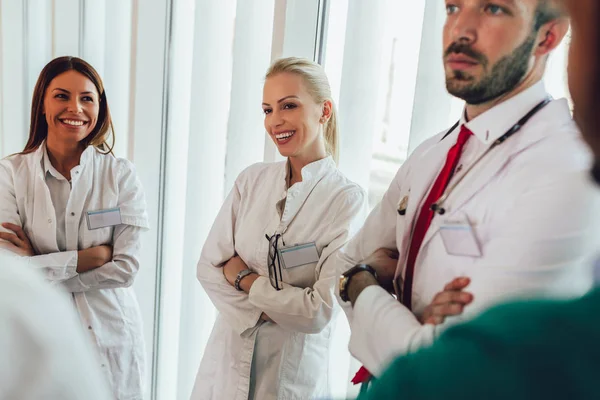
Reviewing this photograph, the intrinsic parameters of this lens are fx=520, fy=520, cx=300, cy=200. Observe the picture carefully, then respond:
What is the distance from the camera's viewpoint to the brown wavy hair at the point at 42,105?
2.43 meters

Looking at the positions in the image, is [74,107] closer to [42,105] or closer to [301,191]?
[42,105]

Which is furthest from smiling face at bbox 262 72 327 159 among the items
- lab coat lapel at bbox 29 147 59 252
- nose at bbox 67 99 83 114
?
lab coat lapel at bbox 29 147 59 252

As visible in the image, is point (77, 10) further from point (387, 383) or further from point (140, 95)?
point (387, 383)

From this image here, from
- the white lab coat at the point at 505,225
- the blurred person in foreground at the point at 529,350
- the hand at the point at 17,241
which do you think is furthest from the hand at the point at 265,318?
the blurred person in foreground at the point at 529,350

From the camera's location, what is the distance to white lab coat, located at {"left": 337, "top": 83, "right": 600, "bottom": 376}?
3.01ft

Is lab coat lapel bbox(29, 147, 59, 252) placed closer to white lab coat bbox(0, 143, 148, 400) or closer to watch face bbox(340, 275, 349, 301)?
white lab coat bbox(0, 143, 148, 400)

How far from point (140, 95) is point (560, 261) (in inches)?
96.2

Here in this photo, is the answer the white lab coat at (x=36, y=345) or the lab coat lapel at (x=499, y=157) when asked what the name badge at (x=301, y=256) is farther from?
the white lab coat at (x=36, y=345)

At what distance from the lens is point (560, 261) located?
0.92 metres

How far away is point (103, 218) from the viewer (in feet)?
7.72

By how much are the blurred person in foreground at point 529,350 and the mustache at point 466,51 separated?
596 millimetres

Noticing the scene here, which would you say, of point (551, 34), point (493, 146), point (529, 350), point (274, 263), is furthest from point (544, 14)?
point (274, 263)

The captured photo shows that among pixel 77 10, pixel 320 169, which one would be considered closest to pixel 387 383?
pixel 320 169

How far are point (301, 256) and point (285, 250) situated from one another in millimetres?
60
